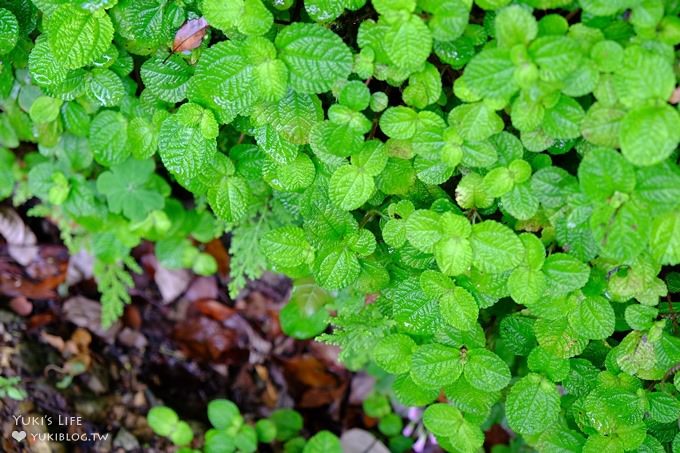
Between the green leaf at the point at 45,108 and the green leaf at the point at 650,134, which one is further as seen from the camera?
the green leaf at the point at 45,108

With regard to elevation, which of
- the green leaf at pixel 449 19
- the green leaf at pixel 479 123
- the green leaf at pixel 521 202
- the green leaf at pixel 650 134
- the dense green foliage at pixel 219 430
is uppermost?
the green leaf at pixel 449 19

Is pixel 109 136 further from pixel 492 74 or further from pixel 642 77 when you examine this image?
pixel 642 77

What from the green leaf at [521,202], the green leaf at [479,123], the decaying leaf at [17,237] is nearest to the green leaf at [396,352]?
the green leaf at [521,202]

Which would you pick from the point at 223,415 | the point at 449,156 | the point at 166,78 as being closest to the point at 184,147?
the point at 166,78

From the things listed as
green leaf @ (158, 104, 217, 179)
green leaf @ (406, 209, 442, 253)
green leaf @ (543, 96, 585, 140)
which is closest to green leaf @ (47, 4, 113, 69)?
green leaf @ (158, 104, 217, 179)

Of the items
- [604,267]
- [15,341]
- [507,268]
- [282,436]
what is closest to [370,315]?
[507,268]

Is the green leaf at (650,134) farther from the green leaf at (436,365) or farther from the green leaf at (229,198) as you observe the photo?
the green leaf at (229,198)
